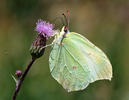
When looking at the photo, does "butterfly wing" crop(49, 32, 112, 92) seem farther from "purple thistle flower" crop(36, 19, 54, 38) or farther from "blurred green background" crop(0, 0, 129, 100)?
"blurred green background" crop(0, 0, 129, 100)

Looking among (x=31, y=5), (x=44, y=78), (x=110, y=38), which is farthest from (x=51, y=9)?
(x=44, y=78)

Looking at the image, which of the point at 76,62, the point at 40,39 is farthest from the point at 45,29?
the point at 76,62

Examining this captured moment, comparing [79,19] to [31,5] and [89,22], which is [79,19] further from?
[31,5]

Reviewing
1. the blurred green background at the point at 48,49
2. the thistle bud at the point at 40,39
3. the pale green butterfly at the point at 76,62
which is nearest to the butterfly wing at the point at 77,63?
the pale green butterfly at the point at 76,62

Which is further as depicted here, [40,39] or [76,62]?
[76,62]

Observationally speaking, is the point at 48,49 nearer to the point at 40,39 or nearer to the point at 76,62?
the point at 76,62

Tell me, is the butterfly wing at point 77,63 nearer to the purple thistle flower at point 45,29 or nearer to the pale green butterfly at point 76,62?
the pale green butterfly at point 76,62
